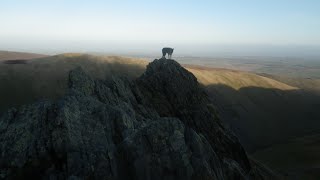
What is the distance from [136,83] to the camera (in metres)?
57.6

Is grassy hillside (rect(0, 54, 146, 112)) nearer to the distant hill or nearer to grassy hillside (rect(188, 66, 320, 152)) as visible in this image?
the distant hill

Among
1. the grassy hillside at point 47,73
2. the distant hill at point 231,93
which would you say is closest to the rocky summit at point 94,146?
the distant hill at point 231,93

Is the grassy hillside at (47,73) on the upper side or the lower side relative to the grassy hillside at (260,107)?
upper

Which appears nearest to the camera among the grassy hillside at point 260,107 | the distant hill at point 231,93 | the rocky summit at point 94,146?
the rocky summit at point 94,146

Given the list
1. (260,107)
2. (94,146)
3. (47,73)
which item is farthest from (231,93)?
(94,146)

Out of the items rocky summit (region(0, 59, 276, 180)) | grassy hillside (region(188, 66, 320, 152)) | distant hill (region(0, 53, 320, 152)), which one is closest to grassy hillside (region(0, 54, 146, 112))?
distant hill (region(0, 53, 320, 152))

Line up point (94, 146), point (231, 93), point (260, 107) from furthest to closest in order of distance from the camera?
point (231, 93) < point (260, 107) < point (94, 146)

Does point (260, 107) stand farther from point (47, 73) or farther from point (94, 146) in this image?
point (94, 146)

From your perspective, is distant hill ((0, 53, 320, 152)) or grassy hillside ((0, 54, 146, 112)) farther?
distant hill ((0, 53, 320, 152))

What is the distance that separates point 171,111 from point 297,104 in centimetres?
11372

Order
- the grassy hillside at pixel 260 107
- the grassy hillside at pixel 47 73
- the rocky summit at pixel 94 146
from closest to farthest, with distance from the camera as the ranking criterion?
the rocky summit at pixel 94 146 → the grassy hillside at pixel 47 73 → the grassy hillside at pixel 260 107

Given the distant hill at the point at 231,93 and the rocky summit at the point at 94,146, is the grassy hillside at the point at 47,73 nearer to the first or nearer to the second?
the distant hill at the point at 231,93

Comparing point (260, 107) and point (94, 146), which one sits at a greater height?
point (94, 146)

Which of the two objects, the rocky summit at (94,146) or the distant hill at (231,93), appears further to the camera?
the distant hill at (231,93)
